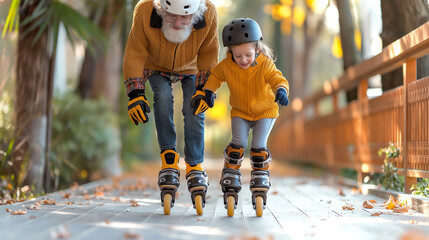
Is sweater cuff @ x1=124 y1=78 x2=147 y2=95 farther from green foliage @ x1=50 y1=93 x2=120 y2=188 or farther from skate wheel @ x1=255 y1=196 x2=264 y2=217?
green foliage @ x1=50 y1=93 x2=120 y2=188

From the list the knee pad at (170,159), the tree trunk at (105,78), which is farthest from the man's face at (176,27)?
the tree trunk at (105,78)

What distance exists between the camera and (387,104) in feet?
18.2

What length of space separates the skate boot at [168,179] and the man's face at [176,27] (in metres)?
0.81

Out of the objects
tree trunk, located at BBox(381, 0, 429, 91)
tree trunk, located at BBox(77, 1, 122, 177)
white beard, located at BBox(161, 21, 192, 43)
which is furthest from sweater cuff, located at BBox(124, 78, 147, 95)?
tree trunk, located at BBox(77, 1, 122, 177)

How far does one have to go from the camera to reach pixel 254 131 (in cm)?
406

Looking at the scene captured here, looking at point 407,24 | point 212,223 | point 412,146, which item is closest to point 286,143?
point 407,24

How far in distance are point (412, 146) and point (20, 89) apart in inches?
153

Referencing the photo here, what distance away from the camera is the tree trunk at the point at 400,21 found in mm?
5500

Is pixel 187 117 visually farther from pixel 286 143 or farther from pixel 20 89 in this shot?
pixel 286 143

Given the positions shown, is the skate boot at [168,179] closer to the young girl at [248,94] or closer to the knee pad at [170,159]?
the knee pad at [170,159]

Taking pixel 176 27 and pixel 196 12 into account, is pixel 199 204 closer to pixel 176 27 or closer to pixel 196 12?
pixel 176 27

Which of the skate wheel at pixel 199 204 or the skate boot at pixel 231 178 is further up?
the skate boot at pixel 231 178

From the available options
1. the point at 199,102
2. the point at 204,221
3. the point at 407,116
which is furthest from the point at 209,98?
the point at 407,116

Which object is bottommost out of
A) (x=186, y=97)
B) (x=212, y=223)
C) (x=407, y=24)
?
(x=212, y=223)
